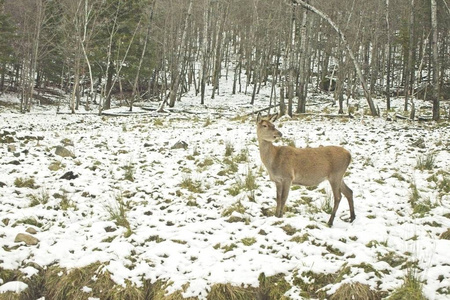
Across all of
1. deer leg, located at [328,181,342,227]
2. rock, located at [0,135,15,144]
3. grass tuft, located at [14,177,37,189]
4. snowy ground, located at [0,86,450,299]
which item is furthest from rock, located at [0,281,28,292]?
rock, located at [0,135,15,144]

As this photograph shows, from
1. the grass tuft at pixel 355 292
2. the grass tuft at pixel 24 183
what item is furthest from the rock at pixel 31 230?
the grass tuft at pixel 355 292

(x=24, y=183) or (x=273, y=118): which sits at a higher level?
(x=273, y=118)

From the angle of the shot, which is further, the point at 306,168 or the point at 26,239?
the point at 306,168

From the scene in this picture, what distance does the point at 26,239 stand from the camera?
4676 mm

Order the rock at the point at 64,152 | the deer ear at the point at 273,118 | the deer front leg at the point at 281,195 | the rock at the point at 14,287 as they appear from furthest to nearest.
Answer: the rock at the point at 64,152
the deer ear at the point at 273,118
the deer front leg at the point at 281,195
the rock at the point at 14,287

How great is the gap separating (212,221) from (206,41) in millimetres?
21693

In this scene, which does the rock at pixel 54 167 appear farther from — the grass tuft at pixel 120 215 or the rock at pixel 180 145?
the rock at pixel 180 145

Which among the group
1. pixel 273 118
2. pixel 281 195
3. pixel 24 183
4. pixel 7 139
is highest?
pixel 273 118

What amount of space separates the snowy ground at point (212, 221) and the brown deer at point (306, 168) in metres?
0.40

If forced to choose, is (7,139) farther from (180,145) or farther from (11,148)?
(180,145)

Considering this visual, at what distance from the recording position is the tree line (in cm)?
1969

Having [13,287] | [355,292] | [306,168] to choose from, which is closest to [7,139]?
[13,287]

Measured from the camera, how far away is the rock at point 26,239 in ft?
15.3

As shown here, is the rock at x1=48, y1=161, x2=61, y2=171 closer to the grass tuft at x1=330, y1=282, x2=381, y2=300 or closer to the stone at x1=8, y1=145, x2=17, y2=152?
the stone at x1=8, y1=145, x2=17, y2=152
